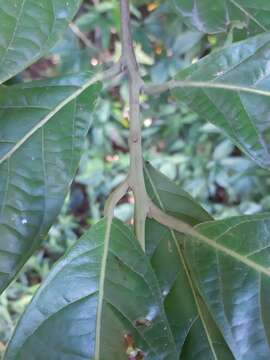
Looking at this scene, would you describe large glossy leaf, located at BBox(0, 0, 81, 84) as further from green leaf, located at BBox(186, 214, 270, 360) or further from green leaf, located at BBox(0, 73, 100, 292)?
green leaf, located at BBox(186, 214, 270, 360)

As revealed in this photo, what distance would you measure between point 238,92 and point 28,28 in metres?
0.30

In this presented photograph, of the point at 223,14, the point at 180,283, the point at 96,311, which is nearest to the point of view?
the point at 96,311

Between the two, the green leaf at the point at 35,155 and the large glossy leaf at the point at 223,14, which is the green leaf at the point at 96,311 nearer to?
the green leaf at the point at 35,155

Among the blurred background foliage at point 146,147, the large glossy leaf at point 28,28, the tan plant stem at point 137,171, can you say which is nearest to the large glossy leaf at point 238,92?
the tan plant stem at point 137,171

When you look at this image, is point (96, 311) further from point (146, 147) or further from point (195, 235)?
point (146, 147)

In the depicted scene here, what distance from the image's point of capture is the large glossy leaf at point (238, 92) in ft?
2.71

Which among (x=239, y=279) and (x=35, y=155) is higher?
(x=35, y=155)

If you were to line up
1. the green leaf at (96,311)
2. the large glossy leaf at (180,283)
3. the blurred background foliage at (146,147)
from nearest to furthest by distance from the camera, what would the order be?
the green leaf at (96,311), the large glossy leaf at (180,283), the blurred background foliage at (146,147)

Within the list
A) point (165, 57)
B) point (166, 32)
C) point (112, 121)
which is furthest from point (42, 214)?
point (112, 121)

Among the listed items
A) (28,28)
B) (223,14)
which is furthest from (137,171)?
(223,14)

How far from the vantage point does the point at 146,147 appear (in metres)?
2.75

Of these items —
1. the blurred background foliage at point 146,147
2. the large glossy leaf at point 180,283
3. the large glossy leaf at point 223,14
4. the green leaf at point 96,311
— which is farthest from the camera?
the blurred background foliage at point 146,147

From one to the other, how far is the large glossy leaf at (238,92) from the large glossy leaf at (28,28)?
0.19 metres

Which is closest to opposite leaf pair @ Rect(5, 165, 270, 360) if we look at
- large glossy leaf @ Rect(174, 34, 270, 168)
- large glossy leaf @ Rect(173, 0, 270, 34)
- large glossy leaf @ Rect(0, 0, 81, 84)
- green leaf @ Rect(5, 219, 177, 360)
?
green leaf @ Rect(5, 219, 177, 360)
